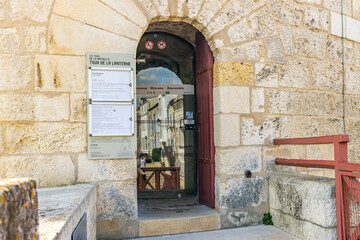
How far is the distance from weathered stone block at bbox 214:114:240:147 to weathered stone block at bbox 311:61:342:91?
1.33 metres

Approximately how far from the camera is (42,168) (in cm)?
327

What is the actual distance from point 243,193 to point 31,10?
2.98m

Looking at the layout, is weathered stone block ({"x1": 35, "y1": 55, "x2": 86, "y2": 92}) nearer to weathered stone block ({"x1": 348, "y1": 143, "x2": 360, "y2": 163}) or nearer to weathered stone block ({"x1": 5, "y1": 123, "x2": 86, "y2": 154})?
weathered stone block ({"x1": 5, "y1": 123, "x2": 86, "y2": 154})

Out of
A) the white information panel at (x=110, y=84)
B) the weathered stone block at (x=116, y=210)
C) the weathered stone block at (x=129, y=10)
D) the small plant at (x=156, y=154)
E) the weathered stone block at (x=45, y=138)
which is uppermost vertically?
the weathered stone block at (x=129, y=10)

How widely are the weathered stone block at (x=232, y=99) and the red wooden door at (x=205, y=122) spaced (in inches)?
9.9

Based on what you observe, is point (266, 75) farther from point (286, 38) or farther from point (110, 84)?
point (110, 84)

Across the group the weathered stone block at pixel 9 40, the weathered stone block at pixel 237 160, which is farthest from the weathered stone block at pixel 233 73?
the weathered stone block at pixel 9 40

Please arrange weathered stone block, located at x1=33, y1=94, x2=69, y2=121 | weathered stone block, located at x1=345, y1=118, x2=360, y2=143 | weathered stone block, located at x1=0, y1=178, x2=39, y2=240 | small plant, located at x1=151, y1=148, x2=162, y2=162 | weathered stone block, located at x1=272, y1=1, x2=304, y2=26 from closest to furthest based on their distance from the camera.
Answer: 1. weathered stone block, located at x1=0, y1=178, x2=39, y2=240
2. weathered stone block, located at x1=33, y1=94, x2=69, y2=121
3. weathered stone block, located at x1=272, y1=1, x2=304, y2=26
4. weathered stone block, located at x1=345, y1=118, x2=360, y2=143
5. small plant, located at x1=151, y1=148, x2=162, y2=162

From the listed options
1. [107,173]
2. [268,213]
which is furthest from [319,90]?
[107,173]

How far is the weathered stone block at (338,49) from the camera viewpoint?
4660 millimetres

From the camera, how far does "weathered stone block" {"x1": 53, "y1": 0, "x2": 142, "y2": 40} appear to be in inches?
134

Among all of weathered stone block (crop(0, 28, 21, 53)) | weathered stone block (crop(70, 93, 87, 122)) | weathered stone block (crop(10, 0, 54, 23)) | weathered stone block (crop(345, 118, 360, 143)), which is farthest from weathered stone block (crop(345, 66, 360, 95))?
weathered stone block (crop(0, 28, 21, 53))

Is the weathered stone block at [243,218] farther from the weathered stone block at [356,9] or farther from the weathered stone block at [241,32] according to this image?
the weathered stone block at [356,9]

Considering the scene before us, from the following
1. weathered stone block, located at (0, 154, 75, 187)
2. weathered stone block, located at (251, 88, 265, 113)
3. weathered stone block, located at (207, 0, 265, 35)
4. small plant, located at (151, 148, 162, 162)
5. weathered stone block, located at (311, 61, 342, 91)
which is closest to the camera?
weathered stone block, located at (0, 154, 75, 187)
